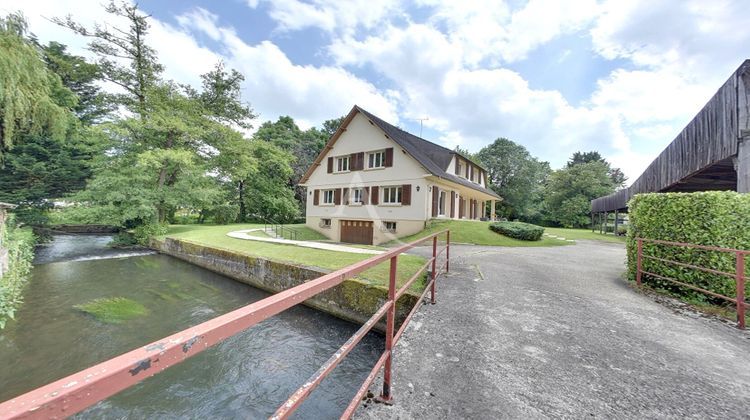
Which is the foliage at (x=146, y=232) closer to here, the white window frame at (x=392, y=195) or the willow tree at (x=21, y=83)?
the willow tree at (x=21, y=83)

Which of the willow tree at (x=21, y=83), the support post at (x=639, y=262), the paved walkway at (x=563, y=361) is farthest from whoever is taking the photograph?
the willow tree at (x=21, y=83)

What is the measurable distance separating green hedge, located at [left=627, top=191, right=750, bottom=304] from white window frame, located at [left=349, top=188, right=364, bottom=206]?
14020 mm

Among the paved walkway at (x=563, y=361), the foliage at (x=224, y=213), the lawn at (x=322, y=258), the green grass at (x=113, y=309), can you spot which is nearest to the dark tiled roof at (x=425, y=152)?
the lawn at (x=322, y=258)

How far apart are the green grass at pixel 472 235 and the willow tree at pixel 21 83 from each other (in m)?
15.5

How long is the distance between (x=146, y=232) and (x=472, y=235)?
18.6m

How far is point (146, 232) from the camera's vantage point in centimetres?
1659

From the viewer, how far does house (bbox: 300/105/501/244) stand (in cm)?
1627

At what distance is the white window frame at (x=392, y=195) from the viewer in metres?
17.0

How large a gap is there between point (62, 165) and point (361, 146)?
1943cm

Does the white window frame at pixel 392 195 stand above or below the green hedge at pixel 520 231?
above

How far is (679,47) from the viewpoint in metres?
7.15

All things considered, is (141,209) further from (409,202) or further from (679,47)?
(679,47)

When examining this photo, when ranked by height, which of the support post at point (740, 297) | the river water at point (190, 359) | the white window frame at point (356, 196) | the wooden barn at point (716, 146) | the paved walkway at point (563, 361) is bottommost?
the river water at point (190, 359)

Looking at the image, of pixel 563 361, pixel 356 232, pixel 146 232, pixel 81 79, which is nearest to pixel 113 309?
pixel 563 361
